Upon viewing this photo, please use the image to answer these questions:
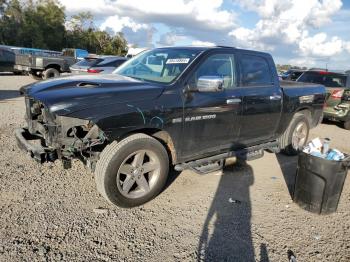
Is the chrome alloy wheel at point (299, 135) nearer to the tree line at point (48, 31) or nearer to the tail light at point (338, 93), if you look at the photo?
the tail light at point (338, 93)

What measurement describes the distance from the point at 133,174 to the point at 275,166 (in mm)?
3072

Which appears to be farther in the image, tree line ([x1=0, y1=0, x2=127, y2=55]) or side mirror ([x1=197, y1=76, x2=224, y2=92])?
tree line ([x1=0, y1=0, x2=127, y2=55])

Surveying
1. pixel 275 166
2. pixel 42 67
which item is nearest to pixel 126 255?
pixel 275 166

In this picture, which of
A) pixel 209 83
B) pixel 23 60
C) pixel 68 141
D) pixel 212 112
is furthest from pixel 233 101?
pixel 23 60

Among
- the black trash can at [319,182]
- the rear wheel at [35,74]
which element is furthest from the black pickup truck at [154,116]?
the rear wheel at [35,74]

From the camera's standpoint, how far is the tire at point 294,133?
615cm

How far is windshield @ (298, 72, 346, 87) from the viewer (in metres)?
10.0

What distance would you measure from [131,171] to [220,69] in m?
1.90

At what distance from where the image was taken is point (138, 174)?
389 centimetres

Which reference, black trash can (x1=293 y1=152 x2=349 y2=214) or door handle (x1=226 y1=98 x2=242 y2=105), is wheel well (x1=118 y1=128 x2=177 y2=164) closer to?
door handle (x1=226 y1=98 x2=242 y2=105)

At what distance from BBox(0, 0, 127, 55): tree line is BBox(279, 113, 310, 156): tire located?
46023mm

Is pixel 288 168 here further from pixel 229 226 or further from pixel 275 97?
pixel 229 226

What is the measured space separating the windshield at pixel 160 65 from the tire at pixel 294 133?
272cm

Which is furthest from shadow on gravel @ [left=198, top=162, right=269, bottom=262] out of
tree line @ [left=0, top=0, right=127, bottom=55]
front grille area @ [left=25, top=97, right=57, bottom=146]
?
tree line @ [left=0, top=0, right=127, bottom=55]
